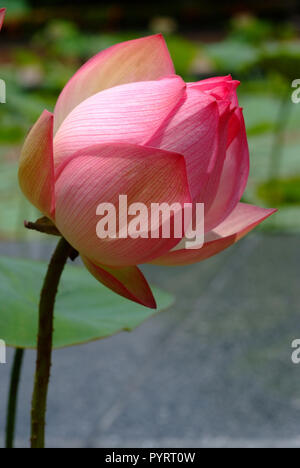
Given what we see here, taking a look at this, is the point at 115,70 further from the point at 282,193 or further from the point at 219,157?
the point at 282,193

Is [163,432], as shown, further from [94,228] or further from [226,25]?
[226,25]

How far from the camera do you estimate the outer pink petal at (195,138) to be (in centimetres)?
23

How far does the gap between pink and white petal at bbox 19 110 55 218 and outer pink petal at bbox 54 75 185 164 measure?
0.4 inches

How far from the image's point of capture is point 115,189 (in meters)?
0.23

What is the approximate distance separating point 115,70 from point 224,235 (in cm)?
8

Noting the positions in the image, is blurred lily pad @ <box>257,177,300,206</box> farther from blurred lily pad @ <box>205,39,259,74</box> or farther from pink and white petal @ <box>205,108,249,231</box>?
pink and white petal @ <box>205,108,249,231</box>

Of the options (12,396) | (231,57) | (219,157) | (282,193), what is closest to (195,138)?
(219,157)

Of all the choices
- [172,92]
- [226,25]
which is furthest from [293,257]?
[226,25]

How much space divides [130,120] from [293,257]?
1.13 metres

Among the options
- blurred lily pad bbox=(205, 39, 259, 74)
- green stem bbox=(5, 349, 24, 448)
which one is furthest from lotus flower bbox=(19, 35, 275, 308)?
blurred lily pad bbox=(205, 39, 259, 74)

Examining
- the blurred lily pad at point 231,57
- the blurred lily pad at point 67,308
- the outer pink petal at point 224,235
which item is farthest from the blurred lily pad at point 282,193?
the outer pink petal at point 224,235

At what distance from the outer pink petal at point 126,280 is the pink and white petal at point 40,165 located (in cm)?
3

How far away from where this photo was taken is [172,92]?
0.78 feet

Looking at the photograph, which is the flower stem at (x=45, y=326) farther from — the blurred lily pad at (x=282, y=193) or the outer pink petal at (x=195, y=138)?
the blurred lily pad at (x=282, y=193)
